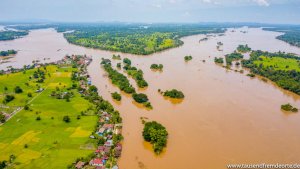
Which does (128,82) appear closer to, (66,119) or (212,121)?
(66,119)

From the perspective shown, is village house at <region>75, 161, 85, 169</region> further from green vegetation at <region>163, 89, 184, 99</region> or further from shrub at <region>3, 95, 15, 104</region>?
shrub at <region>3, 95, 15, 104</region>

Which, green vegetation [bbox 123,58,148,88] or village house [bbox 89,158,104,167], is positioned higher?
green vegetation [bbox 123,58,148,88]

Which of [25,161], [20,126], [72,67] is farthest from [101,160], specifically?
[72,67]

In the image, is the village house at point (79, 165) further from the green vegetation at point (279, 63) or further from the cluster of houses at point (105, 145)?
the green vegetation at point (279, 63)

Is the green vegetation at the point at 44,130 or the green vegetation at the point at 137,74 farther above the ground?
the green vegetation at the point at 137,74

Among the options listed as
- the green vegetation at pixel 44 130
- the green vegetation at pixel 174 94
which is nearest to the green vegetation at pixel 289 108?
the green vegetation at pixel 174 94

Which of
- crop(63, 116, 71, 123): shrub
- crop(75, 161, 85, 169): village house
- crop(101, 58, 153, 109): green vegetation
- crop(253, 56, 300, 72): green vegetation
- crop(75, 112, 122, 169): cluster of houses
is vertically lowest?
crop(75, 161, 85, 169): village house

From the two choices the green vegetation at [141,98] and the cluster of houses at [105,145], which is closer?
the cluster of houses at [105,145]

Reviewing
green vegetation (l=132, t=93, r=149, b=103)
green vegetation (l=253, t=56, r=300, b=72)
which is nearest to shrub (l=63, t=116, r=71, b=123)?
green vegetation (l=132, t=93, r=149, b=103)
